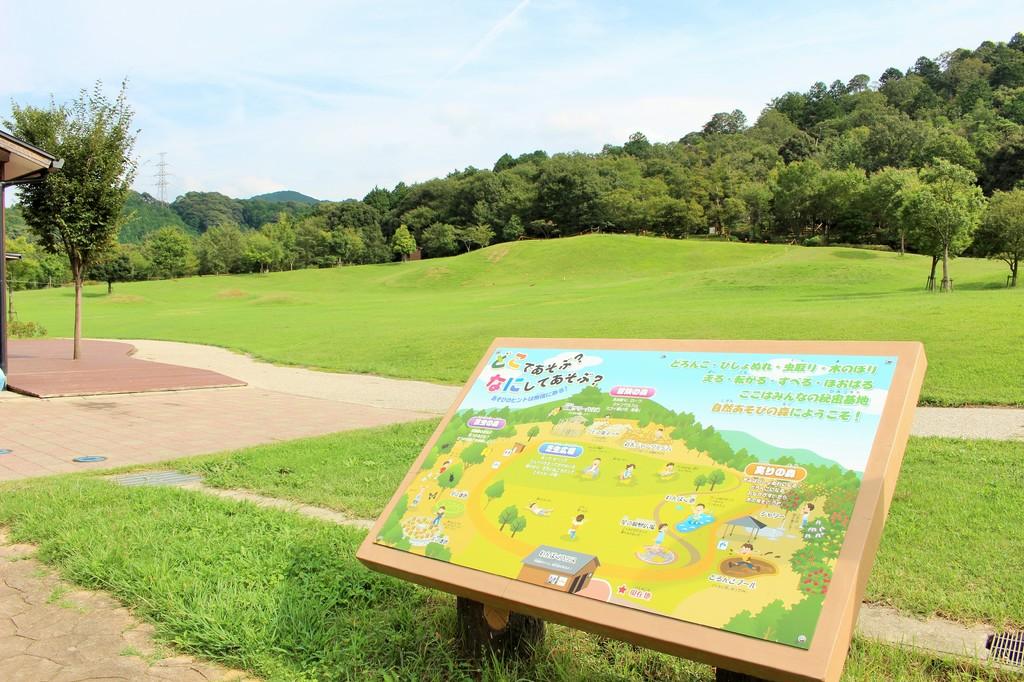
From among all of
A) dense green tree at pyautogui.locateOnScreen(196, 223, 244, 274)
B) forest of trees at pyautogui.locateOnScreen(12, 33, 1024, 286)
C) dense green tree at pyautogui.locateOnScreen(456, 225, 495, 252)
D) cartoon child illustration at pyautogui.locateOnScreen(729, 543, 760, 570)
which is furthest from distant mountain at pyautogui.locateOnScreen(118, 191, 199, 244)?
cartoon child illustration at pyautogui.locateOnScreen(729, 543, 760, 570)

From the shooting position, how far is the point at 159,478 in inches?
261

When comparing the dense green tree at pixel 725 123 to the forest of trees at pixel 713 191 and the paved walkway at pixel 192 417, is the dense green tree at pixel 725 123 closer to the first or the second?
the forest of trees at pixel 713 191

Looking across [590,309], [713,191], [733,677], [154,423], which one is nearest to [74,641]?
[733,677]

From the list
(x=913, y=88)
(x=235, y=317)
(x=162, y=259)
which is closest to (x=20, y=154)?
(x=235, y=317)

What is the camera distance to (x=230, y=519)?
4910 millimetres

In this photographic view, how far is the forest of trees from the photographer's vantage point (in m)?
71.8

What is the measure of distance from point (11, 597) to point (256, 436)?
519cm

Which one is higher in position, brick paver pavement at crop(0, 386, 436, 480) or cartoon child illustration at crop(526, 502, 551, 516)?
cartoon child illustration at crop(526, 502, 551, 516)

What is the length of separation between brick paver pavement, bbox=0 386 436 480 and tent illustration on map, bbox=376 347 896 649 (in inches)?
223

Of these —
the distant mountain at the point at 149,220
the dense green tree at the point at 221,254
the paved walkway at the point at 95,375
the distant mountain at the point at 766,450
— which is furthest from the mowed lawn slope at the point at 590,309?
the distant mountain at the point at 149,220

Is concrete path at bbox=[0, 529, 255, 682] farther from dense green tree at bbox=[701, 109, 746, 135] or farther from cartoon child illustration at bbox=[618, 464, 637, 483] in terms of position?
dense green tree at bbox=[701, 109, 746, 135]

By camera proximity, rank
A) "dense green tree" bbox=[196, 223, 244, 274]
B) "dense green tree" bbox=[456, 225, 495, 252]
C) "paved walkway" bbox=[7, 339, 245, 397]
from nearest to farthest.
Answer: "paved walkway" bbox=[7, 339, 245, 397], "dense green tree" bbox=[196, 223, 244, 274], "dense green tree" bbox=[456, 225, 495, 252]

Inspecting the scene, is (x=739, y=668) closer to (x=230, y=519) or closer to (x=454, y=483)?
(x=454, y=483)

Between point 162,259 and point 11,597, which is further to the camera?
point 162,259
